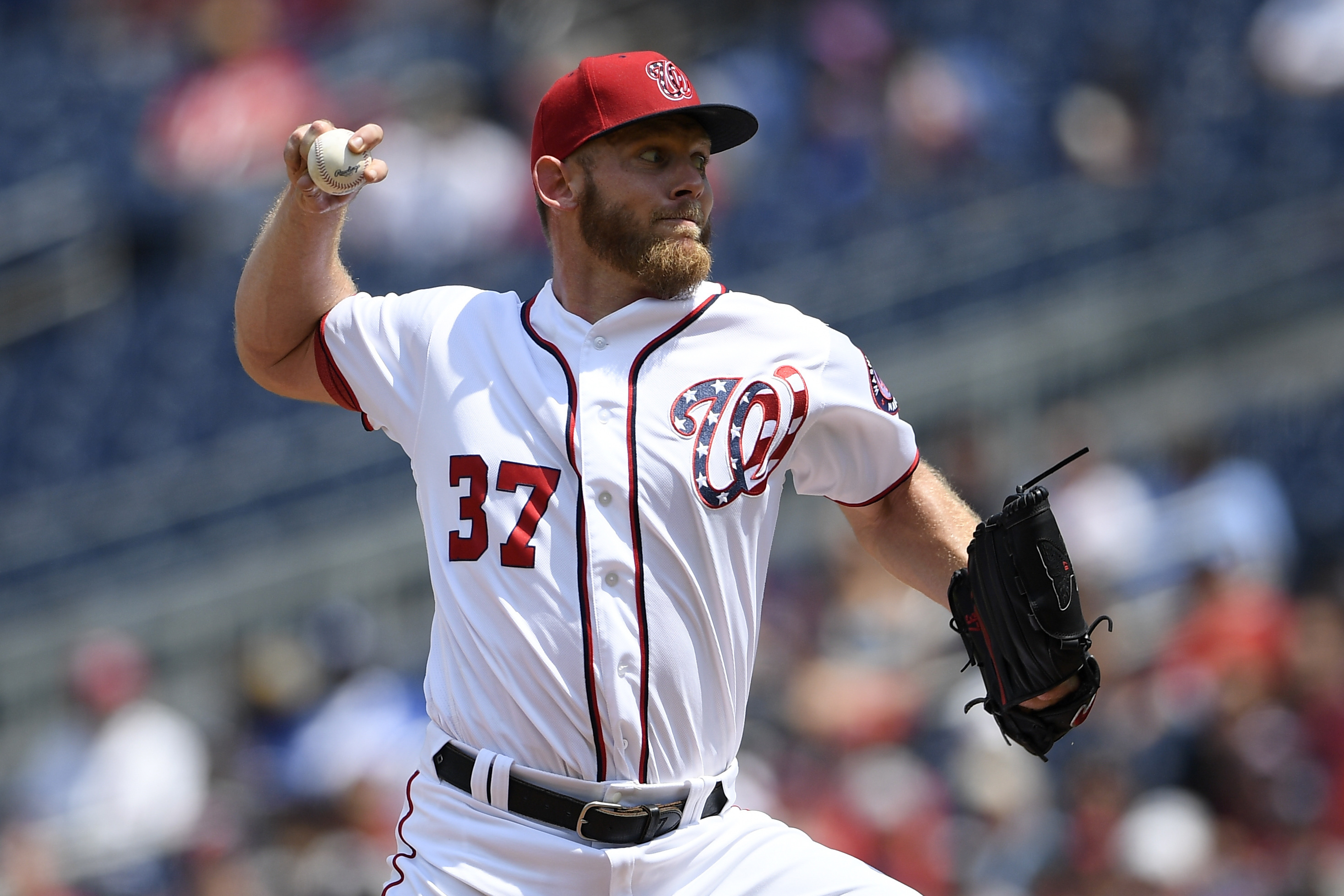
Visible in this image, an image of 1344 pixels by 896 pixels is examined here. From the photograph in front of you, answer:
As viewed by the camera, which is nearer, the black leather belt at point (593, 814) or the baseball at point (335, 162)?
the black leather belt at point (593, 814)

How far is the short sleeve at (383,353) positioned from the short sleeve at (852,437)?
0.69 metres

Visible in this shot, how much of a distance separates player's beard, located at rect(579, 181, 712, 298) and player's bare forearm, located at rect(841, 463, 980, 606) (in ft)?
1.75

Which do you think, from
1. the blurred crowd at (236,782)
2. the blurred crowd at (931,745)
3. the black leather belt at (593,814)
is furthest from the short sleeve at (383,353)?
the blurred crowd at (236,782)

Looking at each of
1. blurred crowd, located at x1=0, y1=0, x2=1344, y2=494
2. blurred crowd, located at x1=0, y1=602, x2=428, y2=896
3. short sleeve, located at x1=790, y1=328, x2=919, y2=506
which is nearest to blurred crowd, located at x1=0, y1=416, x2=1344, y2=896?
blurred crowd, located at x1=0, y1=602, x2=428, y2=896

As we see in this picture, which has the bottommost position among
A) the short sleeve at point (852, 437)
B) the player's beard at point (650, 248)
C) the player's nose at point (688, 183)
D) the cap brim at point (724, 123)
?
the short sleeve at point (852, 437)

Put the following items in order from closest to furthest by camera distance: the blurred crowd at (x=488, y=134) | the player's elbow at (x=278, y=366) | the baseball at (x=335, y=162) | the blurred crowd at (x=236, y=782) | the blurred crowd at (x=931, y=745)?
the baseball at (x=335, y=162), the player's elbow at (x=278, y=366), the blurred crowd at (x=931, y=745), the blurred crowd at (x=236, y=782), the blurred crowd at (x=488, y=134)

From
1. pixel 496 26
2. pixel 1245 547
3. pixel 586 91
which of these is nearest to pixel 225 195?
pixel 496 26

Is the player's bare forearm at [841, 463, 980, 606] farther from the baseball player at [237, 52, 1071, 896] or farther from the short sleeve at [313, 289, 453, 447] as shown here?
the short sleeve at [313, 289, 453, 447]

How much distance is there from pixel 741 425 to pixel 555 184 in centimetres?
60

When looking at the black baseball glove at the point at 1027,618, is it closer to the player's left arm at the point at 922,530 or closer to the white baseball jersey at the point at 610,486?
the player's left arm at the point at 922,530

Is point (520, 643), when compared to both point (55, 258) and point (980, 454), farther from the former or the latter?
point (55, 258)

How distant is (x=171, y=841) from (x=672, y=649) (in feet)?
16.1

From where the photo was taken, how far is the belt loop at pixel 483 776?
2.83 meters

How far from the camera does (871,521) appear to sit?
315cm
